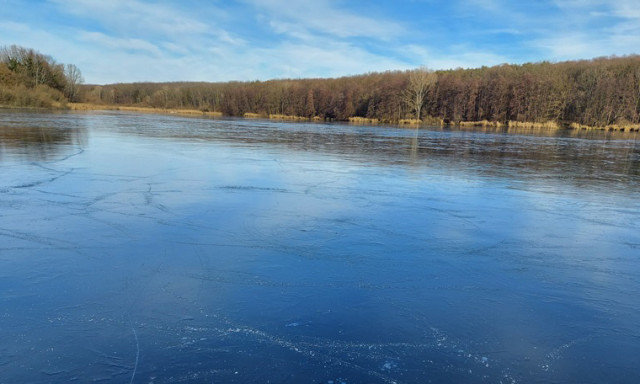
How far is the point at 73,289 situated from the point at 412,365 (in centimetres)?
286

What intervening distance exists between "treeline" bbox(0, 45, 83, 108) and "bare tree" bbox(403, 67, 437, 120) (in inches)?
1842

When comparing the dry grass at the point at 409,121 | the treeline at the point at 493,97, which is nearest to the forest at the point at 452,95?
the treeline at the point at 493,97

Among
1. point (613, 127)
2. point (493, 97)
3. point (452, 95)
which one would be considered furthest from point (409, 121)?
point (613, 127)

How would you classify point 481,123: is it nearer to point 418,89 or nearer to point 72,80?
point 418,89

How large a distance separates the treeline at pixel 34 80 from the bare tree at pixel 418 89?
154 ft

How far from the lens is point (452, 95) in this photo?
186ft

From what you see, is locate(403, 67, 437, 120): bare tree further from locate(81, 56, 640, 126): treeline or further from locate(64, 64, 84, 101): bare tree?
locate(64, 64, 84, 101): bare tree

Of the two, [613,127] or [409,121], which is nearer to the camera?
[613,127]

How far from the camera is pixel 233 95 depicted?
80312mm

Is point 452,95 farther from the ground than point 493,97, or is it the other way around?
point 452,95

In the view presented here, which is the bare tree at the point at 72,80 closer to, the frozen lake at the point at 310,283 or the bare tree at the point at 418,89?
the bare tree at the point at 418,89

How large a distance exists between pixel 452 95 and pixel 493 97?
541cm

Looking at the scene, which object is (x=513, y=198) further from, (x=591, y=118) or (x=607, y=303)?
(x=591, y=118)

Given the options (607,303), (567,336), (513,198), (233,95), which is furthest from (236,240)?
(233,95)
